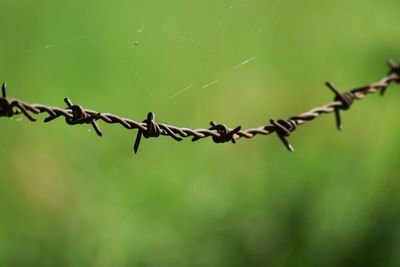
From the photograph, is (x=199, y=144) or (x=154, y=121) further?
(x=199, y=144)

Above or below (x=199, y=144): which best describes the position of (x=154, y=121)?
below

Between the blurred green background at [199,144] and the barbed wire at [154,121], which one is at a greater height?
the blurred green background at [199,144]

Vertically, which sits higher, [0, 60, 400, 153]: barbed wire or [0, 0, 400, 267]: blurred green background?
[0, 0, 400, 267]: blurred green background

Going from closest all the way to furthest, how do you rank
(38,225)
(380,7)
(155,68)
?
(38,225) → (155,68) → (380,7)

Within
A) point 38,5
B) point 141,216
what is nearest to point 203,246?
point 141,216

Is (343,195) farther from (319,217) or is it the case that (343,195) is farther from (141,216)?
(141,216)

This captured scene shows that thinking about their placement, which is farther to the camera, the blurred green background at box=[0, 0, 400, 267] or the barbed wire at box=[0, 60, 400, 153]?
the blurred green background at box=[0, 0, 400, 267]

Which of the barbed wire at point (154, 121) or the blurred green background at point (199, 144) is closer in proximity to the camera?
the barbed wire at point (154, 121)

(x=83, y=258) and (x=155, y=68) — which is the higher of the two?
(x=155, y=68)
